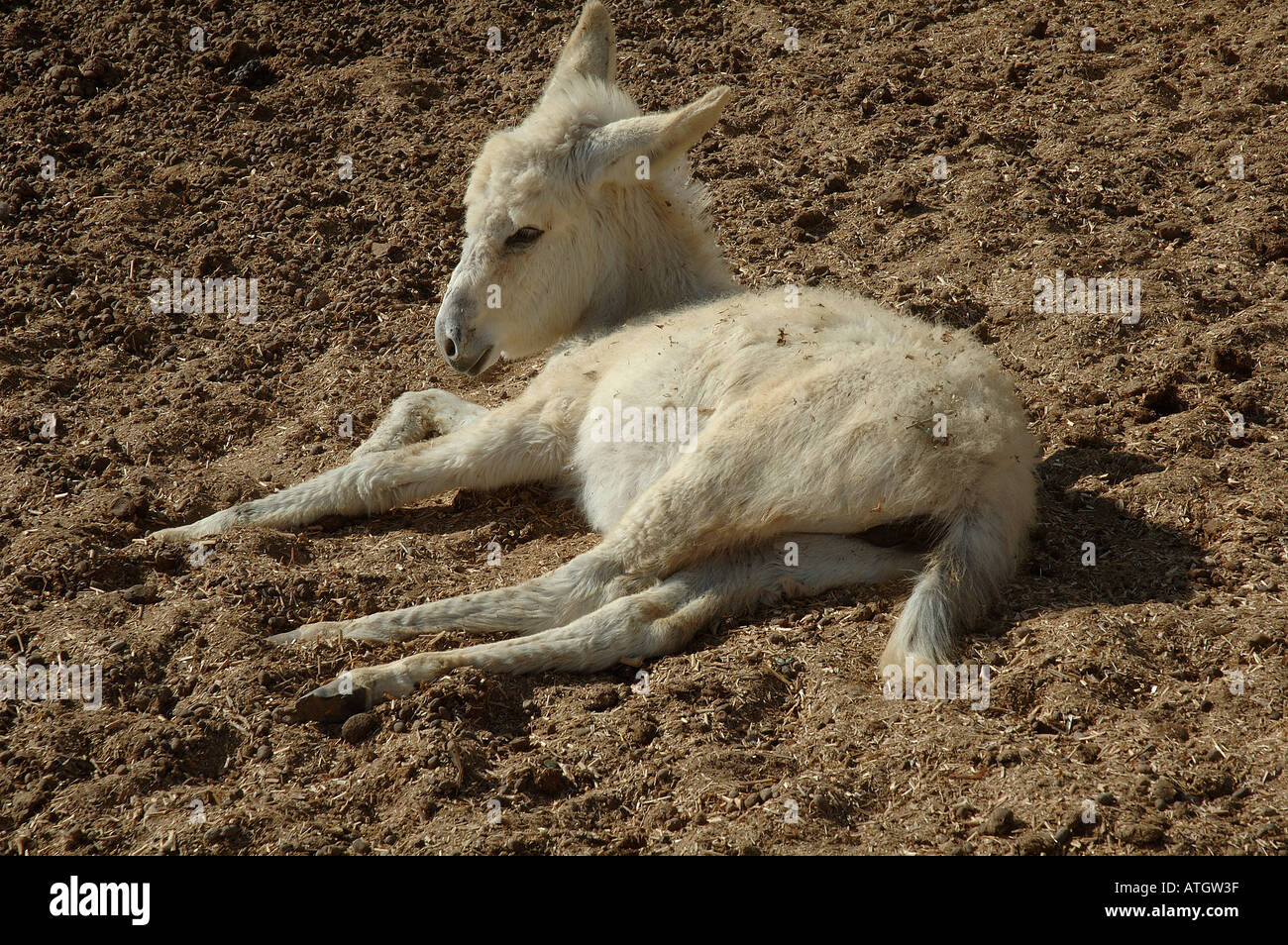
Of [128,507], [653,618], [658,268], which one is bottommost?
[653,618]

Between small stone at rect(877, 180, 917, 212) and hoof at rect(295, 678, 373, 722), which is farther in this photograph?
small stone at rect(877, 180, 917, 212)

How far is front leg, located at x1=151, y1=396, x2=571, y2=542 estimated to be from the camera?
4.36 metres

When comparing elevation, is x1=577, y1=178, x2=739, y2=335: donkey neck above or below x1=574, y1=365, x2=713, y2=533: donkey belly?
above

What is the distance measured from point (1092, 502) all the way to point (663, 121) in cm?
221

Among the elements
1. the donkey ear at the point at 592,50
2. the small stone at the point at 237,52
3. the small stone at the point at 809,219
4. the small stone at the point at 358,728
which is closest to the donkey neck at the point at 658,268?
the donkey ear at the point at 592,50

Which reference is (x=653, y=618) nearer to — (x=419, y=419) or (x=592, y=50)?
(x=419, y=419)

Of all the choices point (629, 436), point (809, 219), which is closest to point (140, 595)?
point (629, 436)

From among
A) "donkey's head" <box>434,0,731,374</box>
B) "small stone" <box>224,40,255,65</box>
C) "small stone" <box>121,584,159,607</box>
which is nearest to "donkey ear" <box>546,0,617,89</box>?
"donkey's head" <box>434,0,731,374</box>

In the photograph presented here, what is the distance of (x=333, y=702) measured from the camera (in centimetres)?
328

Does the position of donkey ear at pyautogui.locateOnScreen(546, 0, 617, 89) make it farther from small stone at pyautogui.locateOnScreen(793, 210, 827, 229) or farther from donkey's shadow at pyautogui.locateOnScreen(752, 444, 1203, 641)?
donkey's shadow at pyautogui.locateOnScreen(752, 444, 1203, 641)

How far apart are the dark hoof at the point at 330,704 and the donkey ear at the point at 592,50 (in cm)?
313

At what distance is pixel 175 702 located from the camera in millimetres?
3408

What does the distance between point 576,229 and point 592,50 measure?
3.72ft

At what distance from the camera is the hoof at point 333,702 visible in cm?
328
